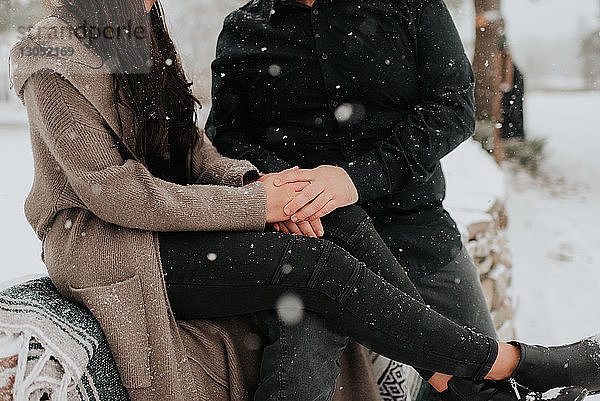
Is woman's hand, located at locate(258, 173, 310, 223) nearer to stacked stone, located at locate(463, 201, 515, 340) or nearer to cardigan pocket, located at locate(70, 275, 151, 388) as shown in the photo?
cardigan pocket, located at locate(70, 275, 151, 388)

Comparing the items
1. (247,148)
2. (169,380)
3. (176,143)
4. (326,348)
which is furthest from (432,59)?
(169,380)

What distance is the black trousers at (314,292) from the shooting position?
4.66ft

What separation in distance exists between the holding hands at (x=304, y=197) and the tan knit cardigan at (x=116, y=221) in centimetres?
7

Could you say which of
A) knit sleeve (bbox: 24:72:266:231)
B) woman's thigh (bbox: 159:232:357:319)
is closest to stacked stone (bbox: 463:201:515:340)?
woman's thigh (bbox: 159:232:357:319)

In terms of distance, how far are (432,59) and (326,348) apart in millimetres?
922

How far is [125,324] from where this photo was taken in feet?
4.31

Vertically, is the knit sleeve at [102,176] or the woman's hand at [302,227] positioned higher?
the knit sleeve at [102,176]

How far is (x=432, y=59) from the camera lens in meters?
1.88

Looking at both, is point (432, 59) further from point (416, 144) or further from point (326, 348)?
point (326, 348)

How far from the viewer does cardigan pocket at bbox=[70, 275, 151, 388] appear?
131cm

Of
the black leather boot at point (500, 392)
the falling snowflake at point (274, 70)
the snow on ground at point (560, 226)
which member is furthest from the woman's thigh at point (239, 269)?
the snow on ground at point (560, 226)

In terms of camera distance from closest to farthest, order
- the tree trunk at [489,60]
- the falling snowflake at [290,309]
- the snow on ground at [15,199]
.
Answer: the falling snowflake at [290,309], the snow on ground at [15,199], the tree trunk at [489,60]

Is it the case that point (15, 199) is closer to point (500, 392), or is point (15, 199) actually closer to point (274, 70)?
point (274, 70)

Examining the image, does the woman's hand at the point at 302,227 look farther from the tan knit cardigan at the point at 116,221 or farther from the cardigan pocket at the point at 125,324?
the cardigan pocket at the point at 125,324
